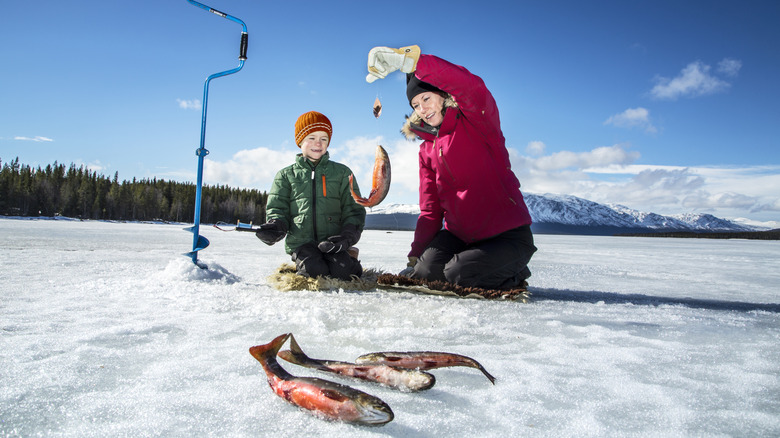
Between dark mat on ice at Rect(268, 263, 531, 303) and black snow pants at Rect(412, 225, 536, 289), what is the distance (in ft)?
0.39

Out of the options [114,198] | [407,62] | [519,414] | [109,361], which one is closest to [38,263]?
[109,361]

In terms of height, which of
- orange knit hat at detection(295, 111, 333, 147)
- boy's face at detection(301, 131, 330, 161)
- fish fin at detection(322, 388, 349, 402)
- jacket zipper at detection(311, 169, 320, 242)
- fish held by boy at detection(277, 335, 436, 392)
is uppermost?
orange knit hat at detection(295, 111, 333, 147)

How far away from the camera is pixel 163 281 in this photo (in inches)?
119

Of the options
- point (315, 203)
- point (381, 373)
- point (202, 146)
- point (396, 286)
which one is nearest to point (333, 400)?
point (381, 373)

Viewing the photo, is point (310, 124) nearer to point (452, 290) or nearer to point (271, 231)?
point (271, 231)

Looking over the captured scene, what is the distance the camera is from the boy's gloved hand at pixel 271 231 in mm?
3291

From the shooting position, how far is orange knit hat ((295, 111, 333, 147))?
3680mm

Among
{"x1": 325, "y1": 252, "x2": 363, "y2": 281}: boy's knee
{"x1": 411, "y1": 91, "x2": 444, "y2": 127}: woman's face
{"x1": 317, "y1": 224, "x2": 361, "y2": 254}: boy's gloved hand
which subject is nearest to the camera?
{"x1": 411, "y1": 91, "x2": 444, "y2": 127}: woman's face

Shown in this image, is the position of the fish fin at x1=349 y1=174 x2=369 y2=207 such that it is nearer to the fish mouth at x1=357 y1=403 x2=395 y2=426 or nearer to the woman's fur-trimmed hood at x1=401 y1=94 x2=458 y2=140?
the woman's fur-trimmed hood at x1=401 y1=94 x2=458 y2=140

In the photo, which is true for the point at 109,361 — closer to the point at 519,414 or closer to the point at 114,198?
A: the point at 519,414

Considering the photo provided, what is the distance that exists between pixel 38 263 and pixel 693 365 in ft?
18.0

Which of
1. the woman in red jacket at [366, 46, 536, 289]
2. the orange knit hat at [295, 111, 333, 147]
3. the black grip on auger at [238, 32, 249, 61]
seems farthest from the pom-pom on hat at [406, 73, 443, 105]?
the black grip on auger at [238, 32, 249, 61]

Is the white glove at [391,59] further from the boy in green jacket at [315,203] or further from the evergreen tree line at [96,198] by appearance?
the evergreen tree line at [96,198]

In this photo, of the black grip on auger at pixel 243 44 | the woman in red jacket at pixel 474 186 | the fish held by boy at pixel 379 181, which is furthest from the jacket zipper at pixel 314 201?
the black grip on auger at pixel 243 44
